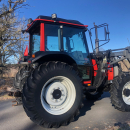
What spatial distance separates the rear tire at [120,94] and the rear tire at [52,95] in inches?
46.3

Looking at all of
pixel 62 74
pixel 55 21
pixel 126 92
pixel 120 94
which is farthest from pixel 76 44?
pixel 126 92

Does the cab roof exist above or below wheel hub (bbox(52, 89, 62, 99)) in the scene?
above

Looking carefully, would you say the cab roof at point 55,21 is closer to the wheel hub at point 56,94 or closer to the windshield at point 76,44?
the windshield at point 76,44

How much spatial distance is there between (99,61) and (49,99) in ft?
6.94

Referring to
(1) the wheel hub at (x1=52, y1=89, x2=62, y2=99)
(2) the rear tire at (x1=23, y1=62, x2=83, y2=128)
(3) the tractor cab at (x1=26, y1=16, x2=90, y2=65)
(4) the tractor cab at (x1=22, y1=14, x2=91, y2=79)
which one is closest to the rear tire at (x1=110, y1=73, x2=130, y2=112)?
(4) the tractor cab at (x1=22, y1=14, x2=91, y2=79)

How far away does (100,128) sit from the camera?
2.56m

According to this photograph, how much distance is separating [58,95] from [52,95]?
0.14 m

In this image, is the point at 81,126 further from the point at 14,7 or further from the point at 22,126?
the point at 14,7

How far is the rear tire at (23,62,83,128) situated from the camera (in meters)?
2.45

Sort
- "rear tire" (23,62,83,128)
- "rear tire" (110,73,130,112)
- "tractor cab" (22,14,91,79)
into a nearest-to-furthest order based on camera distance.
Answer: "rear tire" (23,62,83,128)
"tractor cab" (22,14,91,79)
"rear tire" (110,73,130,112)

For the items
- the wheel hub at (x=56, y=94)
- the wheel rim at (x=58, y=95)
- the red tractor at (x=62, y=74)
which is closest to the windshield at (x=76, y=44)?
the red tractor at (x=62, y=74)

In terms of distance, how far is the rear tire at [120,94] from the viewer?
344 centimetres

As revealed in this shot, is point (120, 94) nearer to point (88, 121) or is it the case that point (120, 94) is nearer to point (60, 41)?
point (88, 121)

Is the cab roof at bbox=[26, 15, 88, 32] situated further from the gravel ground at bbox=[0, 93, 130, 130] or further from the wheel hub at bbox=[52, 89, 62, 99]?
the gravel ground at bbox=[0, 93, 130, 130]
